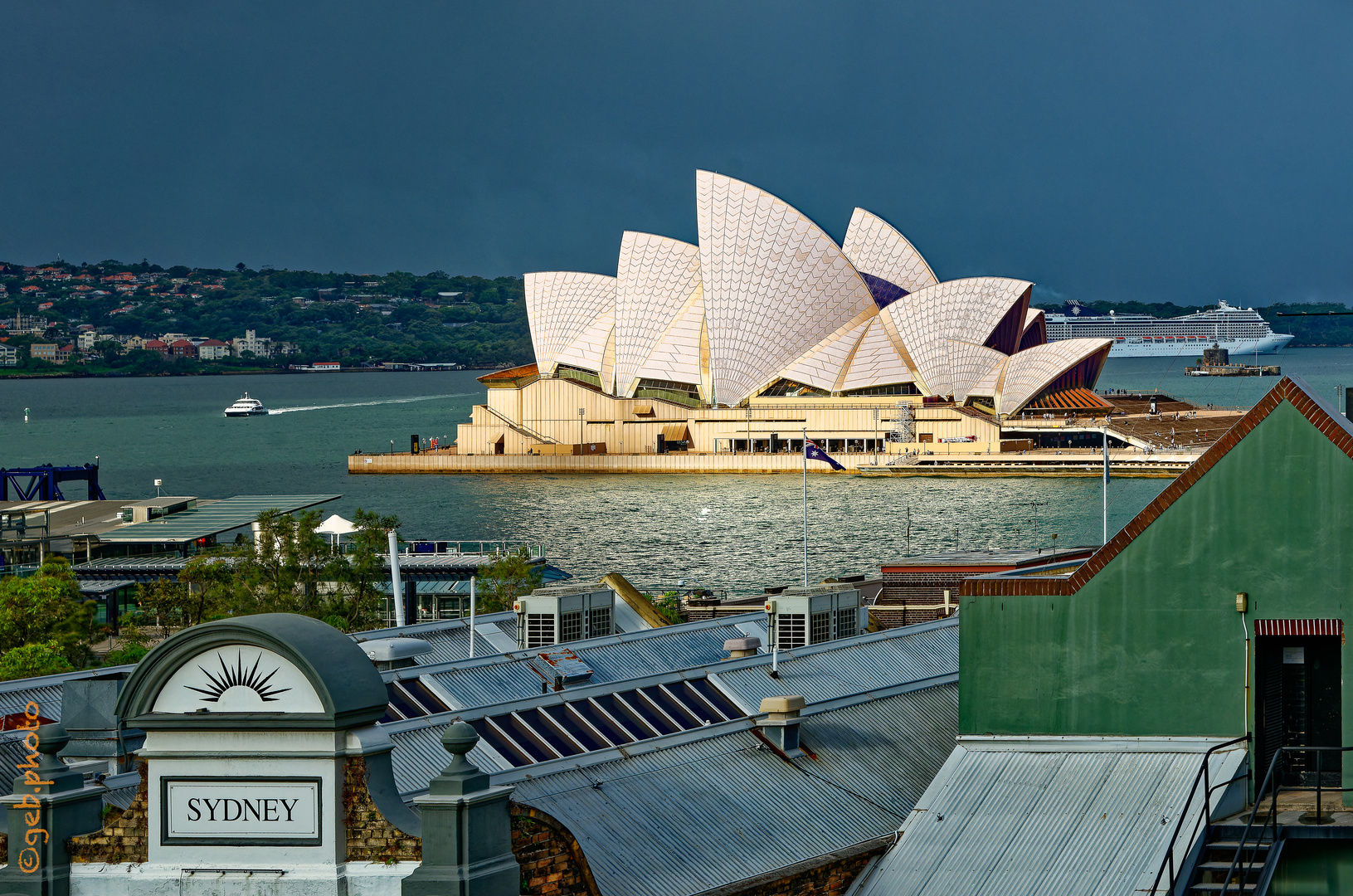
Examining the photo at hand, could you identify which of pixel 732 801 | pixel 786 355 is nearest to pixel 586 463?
pixel 786 355

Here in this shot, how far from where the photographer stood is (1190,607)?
1186 centimetres

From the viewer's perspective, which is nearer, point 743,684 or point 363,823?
point 363,823

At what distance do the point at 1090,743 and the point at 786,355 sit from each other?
99992mm

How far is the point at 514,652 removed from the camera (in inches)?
601

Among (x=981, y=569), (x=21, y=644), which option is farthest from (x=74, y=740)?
(x=981, y=569)

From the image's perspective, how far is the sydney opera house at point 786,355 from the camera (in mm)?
107688

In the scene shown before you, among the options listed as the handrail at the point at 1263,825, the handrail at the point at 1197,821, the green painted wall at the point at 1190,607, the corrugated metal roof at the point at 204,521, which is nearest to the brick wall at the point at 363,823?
the handrail at the point at 1197,821

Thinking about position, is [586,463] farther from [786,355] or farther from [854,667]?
[854,667]

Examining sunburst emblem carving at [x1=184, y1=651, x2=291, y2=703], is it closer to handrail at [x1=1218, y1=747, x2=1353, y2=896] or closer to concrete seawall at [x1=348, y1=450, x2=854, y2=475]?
handrail at [x1=1218, y1=747, x2=1353, y2=896]

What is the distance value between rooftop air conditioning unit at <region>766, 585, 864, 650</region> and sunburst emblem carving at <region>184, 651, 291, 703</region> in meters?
9.88

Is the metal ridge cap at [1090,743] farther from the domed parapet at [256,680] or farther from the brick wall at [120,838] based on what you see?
the brick wall at [120,838]

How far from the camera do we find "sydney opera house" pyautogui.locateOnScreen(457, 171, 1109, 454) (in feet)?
353

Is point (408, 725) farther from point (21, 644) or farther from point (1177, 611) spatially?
point (21, 644)

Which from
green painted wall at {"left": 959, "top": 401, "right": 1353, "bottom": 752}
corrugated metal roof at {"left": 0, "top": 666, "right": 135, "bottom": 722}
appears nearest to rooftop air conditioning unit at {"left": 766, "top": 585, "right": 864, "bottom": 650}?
green painted wall at {"left": 959, "top": 401, "right": 1353, "bottom": 752}
